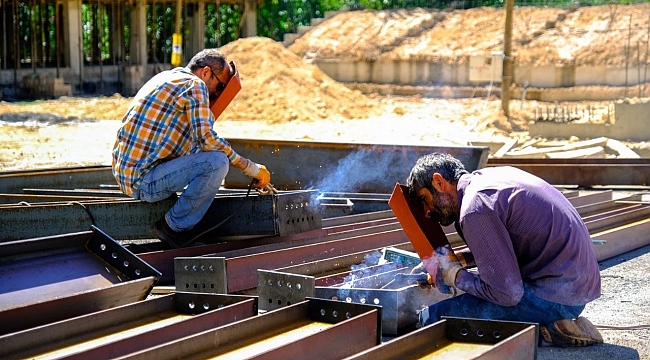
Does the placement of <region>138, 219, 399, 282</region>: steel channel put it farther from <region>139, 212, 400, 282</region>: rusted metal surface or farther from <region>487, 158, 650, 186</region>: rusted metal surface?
<region>487, 158, 650, 186</region>: rusted metal surface

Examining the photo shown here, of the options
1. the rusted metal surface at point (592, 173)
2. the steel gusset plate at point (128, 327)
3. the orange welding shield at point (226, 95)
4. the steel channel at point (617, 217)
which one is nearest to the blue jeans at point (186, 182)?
the orange welding shield at point (226, 95)

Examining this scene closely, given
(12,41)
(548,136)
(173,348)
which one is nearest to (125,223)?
(173,348)

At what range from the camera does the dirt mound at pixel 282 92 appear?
858 inches

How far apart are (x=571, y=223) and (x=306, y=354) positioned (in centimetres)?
156

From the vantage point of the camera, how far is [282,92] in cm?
2262

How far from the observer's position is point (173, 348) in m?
3.64

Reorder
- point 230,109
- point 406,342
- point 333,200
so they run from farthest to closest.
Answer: point 230,109 < point 333,200 < point 406,342

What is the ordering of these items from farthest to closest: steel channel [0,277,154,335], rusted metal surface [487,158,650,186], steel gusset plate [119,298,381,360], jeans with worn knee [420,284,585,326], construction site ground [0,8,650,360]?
construction site ground [0,8,650,360] < rusted metal surface [487,158,650,186] < jeans with worn knee [420,284,585,326] < steel channel [0,277,154,335] < steel gusset plate [119,298,381,360]

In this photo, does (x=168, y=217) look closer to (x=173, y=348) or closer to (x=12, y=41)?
(x=173, y=348)

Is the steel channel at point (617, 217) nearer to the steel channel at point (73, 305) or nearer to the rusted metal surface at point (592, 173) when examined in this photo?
the rusted metal surface at point (592, 173)

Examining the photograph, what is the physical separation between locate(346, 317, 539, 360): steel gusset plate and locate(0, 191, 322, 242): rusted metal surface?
2436 mm

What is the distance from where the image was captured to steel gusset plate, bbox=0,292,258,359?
375 cm

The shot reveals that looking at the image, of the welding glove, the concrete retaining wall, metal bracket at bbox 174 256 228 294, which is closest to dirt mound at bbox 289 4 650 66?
the concrete retaining wall

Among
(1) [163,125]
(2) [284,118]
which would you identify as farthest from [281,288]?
(2) [284,118]
